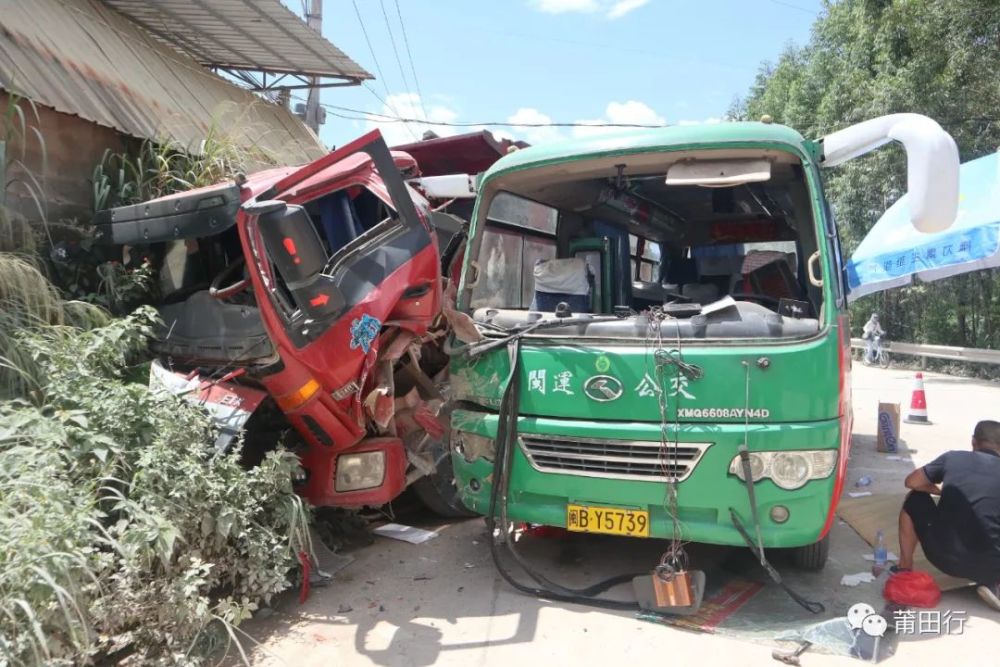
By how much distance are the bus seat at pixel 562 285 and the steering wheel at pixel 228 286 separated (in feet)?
5.81

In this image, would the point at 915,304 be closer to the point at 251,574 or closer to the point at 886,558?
the point at 886,558

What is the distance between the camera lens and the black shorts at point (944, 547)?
11.8ft

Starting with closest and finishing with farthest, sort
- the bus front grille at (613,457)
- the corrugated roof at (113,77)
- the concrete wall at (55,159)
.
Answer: the bus front grille at (613,457) → the concrete wall at (55,159) → the corrugated roof at (113,77)

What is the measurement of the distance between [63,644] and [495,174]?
10.5 feet

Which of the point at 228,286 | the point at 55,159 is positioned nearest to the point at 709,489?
the point at 228,286

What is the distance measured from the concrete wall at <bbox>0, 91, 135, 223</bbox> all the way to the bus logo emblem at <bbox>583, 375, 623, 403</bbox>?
13.7 ft

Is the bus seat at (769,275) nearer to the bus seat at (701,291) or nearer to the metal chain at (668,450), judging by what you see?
the bus seat at (701,291)

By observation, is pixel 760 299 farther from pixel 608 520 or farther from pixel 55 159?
pixel 55 159

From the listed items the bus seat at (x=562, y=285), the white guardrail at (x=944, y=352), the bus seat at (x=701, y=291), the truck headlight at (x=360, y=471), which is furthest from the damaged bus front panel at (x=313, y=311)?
the white guardrail at (x=944, y=352)

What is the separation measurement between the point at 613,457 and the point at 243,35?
26.1 ft

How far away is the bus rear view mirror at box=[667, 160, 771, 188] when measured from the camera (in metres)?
3.76

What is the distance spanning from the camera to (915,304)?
18.8 meters

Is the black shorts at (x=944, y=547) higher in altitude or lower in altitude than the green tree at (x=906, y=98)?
lower

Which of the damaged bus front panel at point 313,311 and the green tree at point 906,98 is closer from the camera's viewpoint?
the damaged bus front panel at point 313,311
